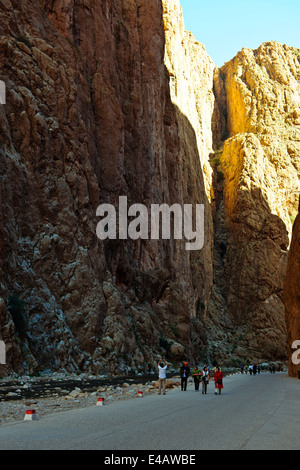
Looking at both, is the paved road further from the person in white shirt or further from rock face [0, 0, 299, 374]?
rock face [0, 0, 299, 374]

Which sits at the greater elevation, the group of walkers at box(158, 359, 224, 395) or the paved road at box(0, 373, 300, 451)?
the paved road at box(0, 373, 300, 451)

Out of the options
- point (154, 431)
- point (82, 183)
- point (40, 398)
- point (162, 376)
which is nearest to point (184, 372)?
point (162, 376)

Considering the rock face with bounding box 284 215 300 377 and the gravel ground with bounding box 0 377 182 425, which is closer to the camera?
the gravel ground with bounding box 0 377 182 425

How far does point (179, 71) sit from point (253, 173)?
24.8 meters

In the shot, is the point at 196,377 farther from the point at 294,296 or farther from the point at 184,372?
the point at 294,296

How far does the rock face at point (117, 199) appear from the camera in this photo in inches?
1118

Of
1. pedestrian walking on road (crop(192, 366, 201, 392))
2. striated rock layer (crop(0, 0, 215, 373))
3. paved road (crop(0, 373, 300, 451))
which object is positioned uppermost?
striated rock layer (crop(0, 0, 215, 373))

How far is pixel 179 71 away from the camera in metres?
76.0

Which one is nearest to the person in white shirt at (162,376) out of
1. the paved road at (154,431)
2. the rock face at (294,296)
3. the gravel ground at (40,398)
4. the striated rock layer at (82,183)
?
the gravel ground at (40,398)

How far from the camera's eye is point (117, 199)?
43969mm

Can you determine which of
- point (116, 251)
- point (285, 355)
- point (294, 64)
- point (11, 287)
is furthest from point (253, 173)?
point (11, 287)

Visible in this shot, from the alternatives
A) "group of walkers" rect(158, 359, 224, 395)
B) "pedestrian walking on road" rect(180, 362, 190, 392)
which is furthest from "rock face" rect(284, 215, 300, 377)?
"group of walkers" rect(158, 359, 224, 395)

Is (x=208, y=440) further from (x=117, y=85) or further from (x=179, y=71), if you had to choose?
(x=179, y=71)

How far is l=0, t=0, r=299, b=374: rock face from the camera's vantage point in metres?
28.4
